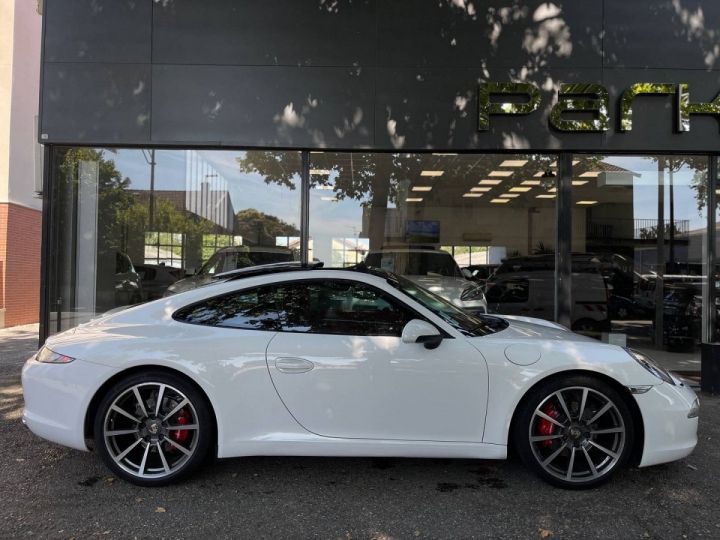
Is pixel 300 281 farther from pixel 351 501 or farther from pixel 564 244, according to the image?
pixel 564 244

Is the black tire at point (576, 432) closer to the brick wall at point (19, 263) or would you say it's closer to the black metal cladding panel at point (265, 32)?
the black metal cladding panel at point (265, 32)

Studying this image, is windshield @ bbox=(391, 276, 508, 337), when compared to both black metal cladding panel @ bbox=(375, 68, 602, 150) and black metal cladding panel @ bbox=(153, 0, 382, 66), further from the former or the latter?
black metal cladding panel @ bbox=(153, 0, 382, 66)

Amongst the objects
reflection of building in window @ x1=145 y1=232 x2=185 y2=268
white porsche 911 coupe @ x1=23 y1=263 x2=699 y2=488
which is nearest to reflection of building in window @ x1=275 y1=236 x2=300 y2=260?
reflection of building in window @ x1=145 y1=232 x2=185 y2=268

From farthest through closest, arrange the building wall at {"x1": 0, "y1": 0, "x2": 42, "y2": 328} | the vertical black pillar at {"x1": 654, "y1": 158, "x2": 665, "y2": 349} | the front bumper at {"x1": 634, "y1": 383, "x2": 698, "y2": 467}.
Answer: the building wall at {"x1": 0, "y1": 0, "x2": 42, "y2": 328} < the vertical black pillar at {"x1": 654, "y1": 158, "x2": 665, "y2": 349} < the front bumper at {"x1": 634, "y1": 383, "x2": 698, "y2": 467}

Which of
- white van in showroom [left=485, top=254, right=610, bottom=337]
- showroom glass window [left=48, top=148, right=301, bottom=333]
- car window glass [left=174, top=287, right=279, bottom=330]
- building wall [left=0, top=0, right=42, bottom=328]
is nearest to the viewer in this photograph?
car window glass [left=174, top=287, right=279, bottom=330]

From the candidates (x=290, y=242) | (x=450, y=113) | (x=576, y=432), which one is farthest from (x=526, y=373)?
(x=290, y=242)

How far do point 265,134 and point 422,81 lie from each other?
224 cm

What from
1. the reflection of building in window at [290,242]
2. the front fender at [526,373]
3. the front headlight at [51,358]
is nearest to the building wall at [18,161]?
the reflection of building in window at [290,242]

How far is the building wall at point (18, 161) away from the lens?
12.4m

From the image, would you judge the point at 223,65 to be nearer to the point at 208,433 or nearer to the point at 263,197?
the point at 263,197

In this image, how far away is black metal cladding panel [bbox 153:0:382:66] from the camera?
7.41 meters

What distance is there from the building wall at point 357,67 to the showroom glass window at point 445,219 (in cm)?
56

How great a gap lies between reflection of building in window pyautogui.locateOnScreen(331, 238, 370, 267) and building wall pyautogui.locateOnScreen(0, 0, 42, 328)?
317 inches

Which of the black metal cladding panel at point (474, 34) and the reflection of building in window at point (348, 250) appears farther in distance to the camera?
the reflection of building in window at point (348, 250)
